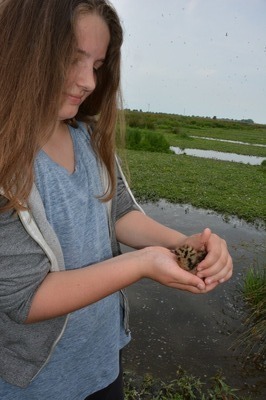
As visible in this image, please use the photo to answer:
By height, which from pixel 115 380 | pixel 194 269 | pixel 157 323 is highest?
pixel 194 269

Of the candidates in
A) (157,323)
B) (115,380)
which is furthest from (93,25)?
(157,323)

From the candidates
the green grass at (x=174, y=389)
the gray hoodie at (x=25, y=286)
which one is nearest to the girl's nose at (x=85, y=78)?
the gray hoodie at (x=25, y=286)

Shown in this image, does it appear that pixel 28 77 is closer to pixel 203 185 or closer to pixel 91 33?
pixel 91 33

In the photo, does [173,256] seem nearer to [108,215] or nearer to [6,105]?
[108,215]

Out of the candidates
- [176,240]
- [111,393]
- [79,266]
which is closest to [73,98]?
[79,266]

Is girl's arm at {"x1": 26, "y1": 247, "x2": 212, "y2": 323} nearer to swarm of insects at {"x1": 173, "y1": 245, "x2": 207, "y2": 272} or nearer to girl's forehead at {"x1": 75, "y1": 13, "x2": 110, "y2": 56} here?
swarm of insects at {"x1": 173, "y1": 245, "x2": 207, "y2": 272}

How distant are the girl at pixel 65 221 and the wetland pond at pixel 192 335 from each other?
9.69 ft

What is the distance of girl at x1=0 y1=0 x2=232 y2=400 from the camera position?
1401 millimetres

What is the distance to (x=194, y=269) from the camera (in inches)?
64.6

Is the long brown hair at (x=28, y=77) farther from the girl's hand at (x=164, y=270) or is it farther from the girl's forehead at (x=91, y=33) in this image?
the girl's hand at (x=164, y=270)

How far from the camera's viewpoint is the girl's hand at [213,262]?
163 cm

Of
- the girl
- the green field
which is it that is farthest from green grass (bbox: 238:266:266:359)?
the green field

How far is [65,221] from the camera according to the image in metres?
1.64

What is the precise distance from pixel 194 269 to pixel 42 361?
73cm
